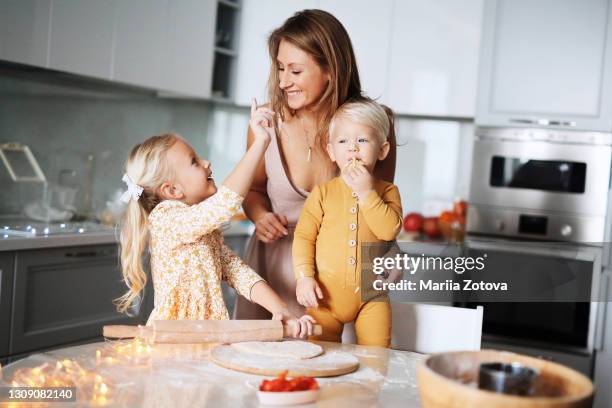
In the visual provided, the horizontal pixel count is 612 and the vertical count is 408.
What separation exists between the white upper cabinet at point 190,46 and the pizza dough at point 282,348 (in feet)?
7.86

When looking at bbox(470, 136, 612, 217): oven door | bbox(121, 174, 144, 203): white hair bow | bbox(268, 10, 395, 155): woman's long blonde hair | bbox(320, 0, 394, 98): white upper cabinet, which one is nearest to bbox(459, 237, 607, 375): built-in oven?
bbox(470, 136, 612, 217): oven door

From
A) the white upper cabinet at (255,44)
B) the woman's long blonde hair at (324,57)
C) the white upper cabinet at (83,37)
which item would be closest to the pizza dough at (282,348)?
the woman's long blonde hair at (324,57)

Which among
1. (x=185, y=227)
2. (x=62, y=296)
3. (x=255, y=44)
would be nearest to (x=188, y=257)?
(x=185, y=227)

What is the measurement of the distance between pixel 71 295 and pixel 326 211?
4.74 ft

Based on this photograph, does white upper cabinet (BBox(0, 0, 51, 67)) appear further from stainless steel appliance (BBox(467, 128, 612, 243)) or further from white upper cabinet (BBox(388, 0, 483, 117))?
stainless steel appliance (BBox(467, 128, 612, 243))

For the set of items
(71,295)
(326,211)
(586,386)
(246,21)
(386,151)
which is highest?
(246,21)

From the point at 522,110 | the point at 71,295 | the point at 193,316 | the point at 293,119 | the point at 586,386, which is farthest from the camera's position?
the point at 522,110

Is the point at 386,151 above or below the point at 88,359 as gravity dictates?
above

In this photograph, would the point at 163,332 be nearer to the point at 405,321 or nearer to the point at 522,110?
the point at 405,321

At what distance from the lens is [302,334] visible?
4.72 feet

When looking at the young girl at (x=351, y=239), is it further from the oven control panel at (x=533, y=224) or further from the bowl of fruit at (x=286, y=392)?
the oven control panel at (x=533, y=224)

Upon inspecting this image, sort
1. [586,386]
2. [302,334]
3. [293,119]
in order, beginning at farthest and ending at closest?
[293,119] < [302,334] < [586,386]

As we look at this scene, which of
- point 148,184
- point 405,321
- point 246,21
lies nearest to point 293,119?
point 148,184

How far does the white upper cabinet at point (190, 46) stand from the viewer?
3539mm
